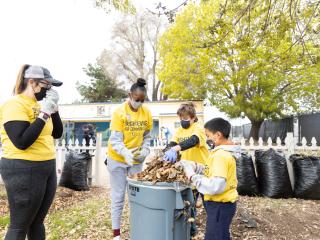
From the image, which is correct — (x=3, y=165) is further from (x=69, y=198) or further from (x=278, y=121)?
(x=278, y=121)

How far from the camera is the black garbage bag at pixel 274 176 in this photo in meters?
4.84

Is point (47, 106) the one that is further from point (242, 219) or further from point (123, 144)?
point (242, 219)

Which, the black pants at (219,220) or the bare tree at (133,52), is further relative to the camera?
the bare tree at (133,52)

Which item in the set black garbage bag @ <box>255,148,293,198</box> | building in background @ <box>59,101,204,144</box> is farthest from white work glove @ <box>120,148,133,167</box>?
building in background @ <box>59,101,204,144</box>

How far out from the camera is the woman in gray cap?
198cm

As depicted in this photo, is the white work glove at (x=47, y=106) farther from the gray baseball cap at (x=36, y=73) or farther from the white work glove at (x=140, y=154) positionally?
the white work glove at (x=140, y=154)

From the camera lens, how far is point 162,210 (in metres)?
2.25

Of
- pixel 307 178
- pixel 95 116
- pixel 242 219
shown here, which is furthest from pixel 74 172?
pixel 95 116

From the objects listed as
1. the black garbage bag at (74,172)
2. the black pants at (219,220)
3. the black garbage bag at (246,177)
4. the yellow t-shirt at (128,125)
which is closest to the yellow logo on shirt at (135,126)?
the yellow t-shirt at (128,125)

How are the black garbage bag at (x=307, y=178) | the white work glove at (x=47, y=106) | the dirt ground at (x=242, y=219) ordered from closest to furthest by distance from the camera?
the white work glove at (x=47, y=106) < the dirt ground at (x=242, y=219) < the black garbage bag at (x=307, y=178)

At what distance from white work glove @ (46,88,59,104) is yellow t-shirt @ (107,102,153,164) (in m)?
0.81

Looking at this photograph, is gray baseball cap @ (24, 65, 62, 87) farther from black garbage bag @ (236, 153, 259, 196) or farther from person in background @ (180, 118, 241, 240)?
black garbage bag @ (236, 153, 259, 196)

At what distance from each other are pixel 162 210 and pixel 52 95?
1.18 metres

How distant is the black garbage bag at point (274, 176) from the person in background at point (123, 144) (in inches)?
106
